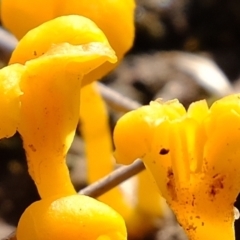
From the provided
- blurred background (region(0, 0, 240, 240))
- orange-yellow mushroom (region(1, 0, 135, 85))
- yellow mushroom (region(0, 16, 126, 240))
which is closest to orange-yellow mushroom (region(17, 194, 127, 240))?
yellow mushroom (region(0, 16, 126, 240))

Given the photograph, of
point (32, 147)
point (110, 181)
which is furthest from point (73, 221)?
point (110, 181)

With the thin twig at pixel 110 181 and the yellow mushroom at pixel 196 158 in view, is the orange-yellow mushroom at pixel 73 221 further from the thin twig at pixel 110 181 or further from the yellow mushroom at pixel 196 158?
the thin twig at pixel 110 181

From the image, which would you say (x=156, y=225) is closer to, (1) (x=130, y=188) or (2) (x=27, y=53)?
(1) (x=130, y=188)

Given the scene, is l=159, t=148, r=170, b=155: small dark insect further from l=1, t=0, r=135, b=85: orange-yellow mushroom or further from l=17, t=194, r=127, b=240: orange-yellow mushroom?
l=1, t=0, r=135, b=85: orange-yellow mushroom

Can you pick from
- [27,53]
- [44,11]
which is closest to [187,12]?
[44,11]

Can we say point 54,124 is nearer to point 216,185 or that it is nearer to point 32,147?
point 32,147

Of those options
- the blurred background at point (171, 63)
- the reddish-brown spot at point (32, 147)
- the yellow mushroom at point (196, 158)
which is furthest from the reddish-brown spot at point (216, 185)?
the blurred background at point (171, 63)
